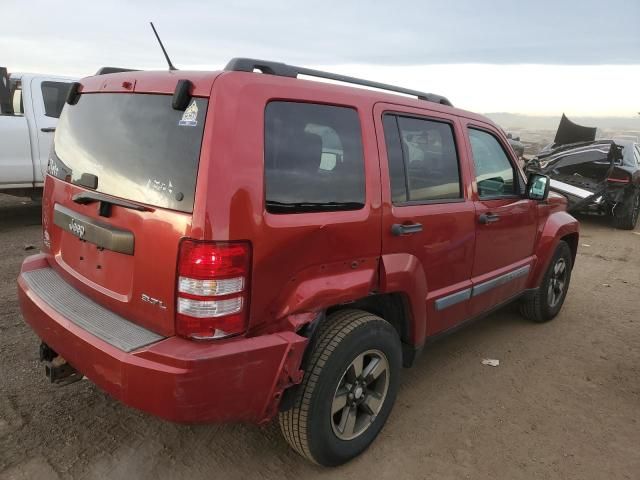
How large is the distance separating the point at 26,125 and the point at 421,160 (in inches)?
225

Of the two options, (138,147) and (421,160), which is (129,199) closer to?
(138,147)

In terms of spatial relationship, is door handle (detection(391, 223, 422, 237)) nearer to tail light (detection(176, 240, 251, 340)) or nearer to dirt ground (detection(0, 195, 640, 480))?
tail light (detection(176, 240, 251, 340))

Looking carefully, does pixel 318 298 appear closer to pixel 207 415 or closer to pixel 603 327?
pixel 207 415

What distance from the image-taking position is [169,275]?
6.54 ft

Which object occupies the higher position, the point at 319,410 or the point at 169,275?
the point at 169,275

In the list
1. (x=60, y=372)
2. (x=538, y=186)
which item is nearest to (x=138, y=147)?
(x=60, y=372)

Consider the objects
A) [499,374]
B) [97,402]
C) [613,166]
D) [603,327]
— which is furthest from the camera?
[613,166]

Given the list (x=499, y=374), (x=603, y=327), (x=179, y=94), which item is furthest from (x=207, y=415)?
(x=603, y=327)

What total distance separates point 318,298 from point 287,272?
0.21 meters

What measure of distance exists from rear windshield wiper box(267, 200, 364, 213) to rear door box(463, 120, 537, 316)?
119cm

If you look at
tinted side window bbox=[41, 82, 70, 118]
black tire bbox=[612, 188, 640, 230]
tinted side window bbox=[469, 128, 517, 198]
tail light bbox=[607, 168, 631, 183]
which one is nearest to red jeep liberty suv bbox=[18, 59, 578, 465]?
tinted side window bbox=[469, 128, 517, 198]

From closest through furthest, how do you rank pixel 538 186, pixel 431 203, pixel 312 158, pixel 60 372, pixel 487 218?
pixel 312 158
pixel 60 372
pixel 431 203
pixel 487 218
pixel 538 186

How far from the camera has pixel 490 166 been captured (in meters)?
3.56

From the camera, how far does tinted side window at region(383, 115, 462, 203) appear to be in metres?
2.69
